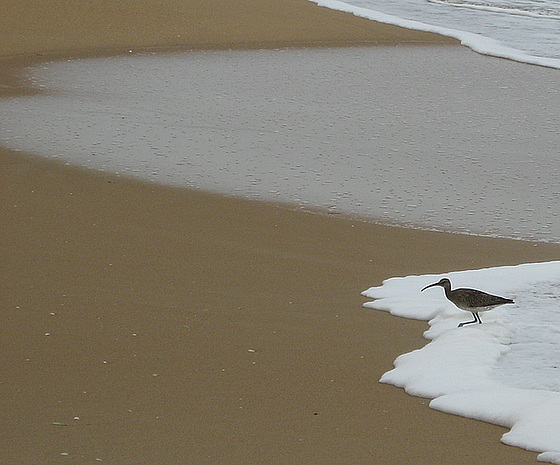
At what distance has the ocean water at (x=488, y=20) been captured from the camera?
1556 cm

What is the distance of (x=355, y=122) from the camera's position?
33.5ft

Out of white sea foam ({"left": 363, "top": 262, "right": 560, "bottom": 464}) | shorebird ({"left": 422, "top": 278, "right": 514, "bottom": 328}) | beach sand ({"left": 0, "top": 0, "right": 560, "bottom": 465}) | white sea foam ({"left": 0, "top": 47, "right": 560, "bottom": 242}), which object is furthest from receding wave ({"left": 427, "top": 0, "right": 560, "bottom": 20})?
shorebird ({"left": 422, "top": 278, "right": 514, "bottom": 328})

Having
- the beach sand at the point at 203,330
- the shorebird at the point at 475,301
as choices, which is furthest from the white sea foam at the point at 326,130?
the shorebird at the point at 475,301

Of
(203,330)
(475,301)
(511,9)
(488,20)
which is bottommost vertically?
(203,330)

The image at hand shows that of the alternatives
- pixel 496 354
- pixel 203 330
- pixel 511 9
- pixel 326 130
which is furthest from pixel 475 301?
pixel 511 9

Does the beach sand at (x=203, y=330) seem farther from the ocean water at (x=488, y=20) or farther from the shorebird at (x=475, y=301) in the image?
the ocean water at (x=488, y=20)

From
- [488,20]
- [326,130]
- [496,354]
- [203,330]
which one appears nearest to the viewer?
[496,354]

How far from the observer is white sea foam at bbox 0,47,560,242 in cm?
782

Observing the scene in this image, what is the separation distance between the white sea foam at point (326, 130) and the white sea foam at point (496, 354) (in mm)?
1178

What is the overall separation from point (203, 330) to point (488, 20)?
1564 cm

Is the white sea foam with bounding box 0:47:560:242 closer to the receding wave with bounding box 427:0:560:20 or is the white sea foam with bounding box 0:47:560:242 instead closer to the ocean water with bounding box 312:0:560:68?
the ocean water with bounding box 312:0:560:68

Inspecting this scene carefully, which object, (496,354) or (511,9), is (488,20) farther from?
(496,354)

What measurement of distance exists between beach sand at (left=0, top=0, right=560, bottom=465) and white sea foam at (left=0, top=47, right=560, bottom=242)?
21.4 inches

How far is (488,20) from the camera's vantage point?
63.3 feet
